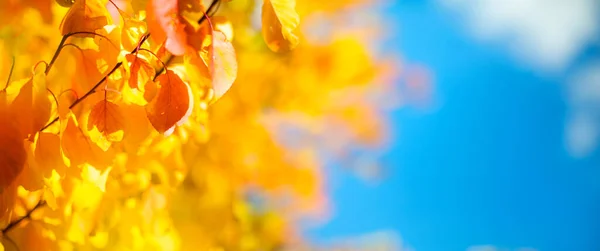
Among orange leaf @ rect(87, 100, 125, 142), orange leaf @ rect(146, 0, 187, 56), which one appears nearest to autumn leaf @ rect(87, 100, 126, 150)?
orange leaf @ rect(87, 100, 125, 142)

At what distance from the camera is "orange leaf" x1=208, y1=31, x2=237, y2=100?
430 millimetres

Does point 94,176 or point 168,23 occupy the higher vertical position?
point 168,23

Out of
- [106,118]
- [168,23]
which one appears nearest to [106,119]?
[106,118]

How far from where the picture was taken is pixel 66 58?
2.28 ft

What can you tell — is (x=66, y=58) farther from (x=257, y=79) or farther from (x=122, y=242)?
(x=257, y=79)

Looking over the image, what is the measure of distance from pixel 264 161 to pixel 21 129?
1806 millimetres

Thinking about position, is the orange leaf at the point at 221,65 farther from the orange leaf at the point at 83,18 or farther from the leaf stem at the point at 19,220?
the leaf stem at the point at 19,220

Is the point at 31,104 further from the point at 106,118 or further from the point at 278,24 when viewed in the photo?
the point at 278,24

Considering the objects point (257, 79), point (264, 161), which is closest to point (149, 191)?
point (257, 79)

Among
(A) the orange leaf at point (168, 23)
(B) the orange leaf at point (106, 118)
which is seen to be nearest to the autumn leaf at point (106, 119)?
(B) the orange leaf at point (106, 118)

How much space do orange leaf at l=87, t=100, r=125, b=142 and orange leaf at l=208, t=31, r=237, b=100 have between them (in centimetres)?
12

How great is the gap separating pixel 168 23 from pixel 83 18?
0.34 ft

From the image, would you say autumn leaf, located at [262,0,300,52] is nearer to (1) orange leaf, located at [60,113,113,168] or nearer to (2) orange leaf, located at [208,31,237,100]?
(2) orange leaf, located at [208,31,237,100]

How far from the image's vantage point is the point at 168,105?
465mm
